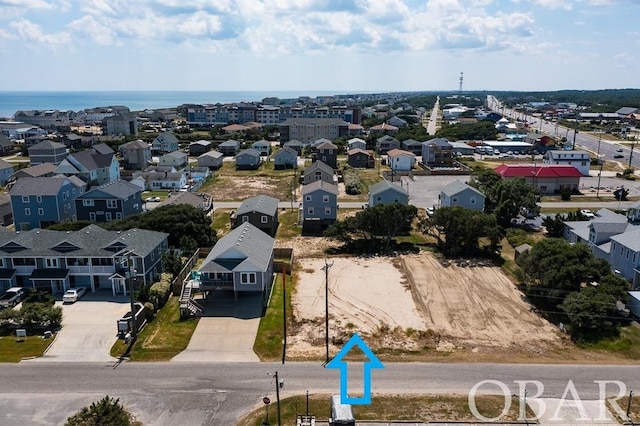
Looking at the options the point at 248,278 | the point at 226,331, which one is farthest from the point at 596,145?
the point at 226,331

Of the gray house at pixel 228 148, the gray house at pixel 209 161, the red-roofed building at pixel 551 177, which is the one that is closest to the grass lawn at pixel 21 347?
the red-roofed building at pixel 551 177

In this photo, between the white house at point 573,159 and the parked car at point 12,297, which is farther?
the white house at point 573,159

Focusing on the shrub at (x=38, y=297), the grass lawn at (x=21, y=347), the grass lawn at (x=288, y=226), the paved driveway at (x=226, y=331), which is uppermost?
the grass lawn at (x=288, y=226)

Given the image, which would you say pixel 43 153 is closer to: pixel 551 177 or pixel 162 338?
pixel 162 338

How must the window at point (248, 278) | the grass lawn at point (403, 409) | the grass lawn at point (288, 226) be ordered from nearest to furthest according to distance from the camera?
the grass lawn at point (403, 409) → the window at point (248, 278) → the grass lawn at point (288, 226)

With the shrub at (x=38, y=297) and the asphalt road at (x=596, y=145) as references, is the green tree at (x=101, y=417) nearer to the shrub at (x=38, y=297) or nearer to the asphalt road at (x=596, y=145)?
the shrub at (x=38, y=297)

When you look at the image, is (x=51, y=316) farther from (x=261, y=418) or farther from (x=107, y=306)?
(x=261, y=418)
